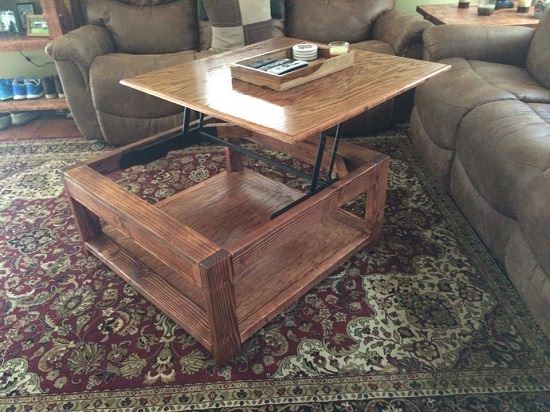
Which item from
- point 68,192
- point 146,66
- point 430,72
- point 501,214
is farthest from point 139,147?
point 501,214

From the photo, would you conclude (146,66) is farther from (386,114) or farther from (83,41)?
(386,114)

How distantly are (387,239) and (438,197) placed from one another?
0.41m

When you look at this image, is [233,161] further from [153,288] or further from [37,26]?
→ [37,26]

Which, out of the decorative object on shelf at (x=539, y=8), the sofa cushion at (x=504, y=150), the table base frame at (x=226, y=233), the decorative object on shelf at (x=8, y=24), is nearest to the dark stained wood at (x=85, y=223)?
the table base frame at (x=226, y=233)

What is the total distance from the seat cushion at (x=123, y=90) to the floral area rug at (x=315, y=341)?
32.1 inches

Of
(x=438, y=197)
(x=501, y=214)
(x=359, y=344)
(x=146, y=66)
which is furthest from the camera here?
(x=146, y=66)

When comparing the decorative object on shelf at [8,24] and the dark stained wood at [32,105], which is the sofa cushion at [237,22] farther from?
the decorative object on shelf at [8,24]

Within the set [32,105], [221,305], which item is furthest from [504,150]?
[32,105]

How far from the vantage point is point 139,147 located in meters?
1.61

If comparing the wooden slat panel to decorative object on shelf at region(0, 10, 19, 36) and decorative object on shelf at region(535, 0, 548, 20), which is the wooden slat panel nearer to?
decorative object on shelf at region(535, 0, 548, 20)

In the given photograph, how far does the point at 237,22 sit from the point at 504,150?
5.17 ft

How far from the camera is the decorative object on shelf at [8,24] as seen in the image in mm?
2736

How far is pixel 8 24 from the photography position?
2.75 meters

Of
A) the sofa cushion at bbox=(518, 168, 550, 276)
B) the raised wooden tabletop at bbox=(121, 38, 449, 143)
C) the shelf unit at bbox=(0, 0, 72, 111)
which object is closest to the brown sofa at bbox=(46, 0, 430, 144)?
the shelf unit at bbox=(0, 0, 72, 111)
